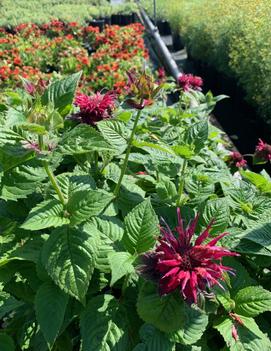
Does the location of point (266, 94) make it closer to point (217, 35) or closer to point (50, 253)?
point (217, 35)

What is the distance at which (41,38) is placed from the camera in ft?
21.7

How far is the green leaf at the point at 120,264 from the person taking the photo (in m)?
0.81

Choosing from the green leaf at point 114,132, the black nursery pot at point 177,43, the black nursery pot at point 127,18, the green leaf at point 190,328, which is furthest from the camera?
the black nursery pot at point 127,18

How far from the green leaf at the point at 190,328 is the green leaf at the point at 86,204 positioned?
25 centimetres

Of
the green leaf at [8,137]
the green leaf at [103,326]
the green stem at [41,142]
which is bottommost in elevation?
the green leaf at [103,326]

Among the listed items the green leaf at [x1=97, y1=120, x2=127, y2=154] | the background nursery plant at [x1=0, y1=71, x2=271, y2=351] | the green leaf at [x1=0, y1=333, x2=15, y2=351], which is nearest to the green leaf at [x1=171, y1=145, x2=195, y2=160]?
the background nursery plant at [x1=0, y1=71, x2=271, y2=351]

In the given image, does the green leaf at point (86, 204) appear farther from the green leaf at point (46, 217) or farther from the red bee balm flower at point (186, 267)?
the red bee balm flower at point (186, 267)

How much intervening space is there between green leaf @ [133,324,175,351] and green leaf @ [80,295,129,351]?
48 millimetres

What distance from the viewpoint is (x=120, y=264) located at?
848mm

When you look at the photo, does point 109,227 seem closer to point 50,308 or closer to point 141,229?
point 141,229

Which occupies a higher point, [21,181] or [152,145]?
[152,145]

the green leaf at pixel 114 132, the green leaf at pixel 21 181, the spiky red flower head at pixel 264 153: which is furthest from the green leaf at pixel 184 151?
→ the spiky red flower head at pixel 264 153

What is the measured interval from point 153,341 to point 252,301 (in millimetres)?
253

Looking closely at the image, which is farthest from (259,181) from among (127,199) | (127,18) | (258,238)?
(127,18)
